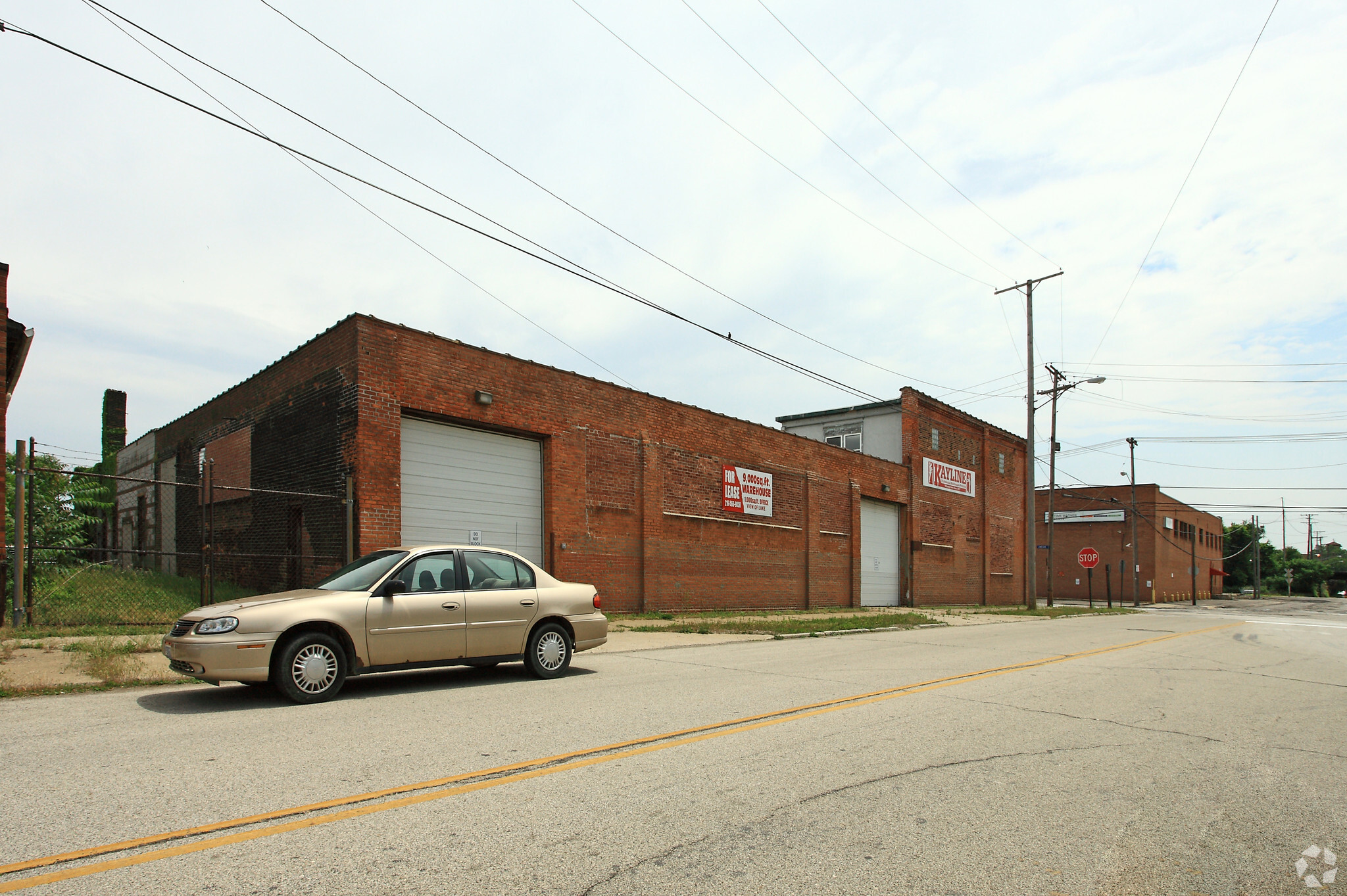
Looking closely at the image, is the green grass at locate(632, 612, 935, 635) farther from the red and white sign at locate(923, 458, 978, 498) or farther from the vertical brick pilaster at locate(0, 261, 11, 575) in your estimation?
the red and white sign at locate(923, 458, 978, 498)

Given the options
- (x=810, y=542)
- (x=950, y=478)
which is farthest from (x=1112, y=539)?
(x=810, y=542)

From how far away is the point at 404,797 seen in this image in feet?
16.1

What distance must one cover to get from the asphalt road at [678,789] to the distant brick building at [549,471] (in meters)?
7.28

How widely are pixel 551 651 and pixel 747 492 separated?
15623 mm

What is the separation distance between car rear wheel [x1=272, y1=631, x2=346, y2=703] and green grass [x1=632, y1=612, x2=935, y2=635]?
9.18m

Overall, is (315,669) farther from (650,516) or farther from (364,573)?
(650,516)

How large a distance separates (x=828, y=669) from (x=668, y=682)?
255 centimetres

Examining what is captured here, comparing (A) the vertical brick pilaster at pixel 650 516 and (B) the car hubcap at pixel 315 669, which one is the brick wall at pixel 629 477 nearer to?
(A) the vertical brick pilaster at pixel 650 516

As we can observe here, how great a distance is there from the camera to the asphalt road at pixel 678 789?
392 cm

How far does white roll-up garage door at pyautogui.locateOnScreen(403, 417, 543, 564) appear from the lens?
54.6 ft

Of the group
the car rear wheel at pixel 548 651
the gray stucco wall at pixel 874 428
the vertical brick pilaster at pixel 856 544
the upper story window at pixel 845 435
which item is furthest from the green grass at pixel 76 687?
the upper story window at pixel 845 435
